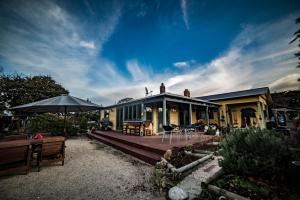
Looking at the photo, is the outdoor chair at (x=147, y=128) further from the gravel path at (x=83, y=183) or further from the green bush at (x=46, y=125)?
the green bush at (x=46, y=125)

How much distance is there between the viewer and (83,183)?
124 inches

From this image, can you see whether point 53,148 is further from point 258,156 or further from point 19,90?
point 19,90

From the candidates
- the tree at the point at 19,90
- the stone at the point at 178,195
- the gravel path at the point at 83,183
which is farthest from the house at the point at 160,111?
the tree at the point at 19,90

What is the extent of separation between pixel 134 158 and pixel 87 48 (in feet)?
26.3

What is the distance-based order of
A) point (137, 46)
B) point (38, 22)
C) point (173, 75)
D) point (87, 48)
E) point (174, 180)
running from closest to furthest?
point (174, 180)
point (38, 22)
point (87, 48)
point (137, 46)
point (173, 75)

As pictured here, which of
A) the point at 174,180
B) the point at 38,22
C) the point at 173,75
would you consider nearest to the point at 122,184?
A: the point at 174,180

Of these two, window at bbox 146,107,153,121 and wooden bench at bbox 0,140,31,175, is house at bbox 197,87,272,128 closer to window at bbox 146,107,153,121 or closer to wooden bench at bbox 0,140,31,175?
window at bbox 146,107,153,121

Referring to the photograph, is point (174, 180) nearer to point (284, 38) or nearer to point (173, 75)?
point (284, 38)

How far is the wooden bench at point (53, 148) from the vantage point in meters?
4.04

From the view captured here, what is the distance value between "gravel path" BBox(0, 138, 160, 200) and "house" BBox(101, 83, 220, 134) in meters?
5.39

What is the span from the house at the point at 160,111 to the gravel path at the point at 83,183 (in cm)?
539

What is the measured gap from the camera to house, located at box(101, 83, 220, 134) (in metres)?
9.66

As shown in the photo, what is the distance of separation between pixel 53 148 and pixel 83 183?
1961 millimetres

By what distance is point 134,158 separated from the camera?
528 centimetres
